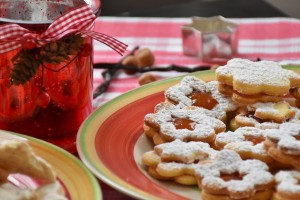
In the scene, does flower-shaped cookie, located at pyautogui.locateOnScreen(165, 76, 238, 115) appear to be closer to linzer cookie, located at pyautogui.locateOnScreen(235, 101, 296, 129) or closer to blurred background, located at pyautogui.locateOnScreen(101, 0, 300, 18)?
linzer cookie, located at pyautogui.locateOnScreen(235, 101, 296, 129)

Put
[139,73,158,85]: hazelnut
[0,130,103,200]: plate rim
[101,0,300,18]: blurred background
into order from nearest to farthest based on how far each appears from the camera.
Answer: [0,130,103,200]: plate rim → [139,73,158,85]: hazelnut → [101,0,300,18]: blurred background

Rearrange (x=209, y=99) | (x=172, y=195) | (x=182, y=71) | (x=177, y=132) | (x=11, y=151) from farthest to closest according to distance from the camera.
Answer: (x=182, y=71), (x=209, y=99), (x=177, y=132), (x=172, y=195), (x=11, y=151)

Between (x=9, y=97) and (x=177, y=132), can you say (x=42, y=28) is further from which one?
(x=177, y=132)

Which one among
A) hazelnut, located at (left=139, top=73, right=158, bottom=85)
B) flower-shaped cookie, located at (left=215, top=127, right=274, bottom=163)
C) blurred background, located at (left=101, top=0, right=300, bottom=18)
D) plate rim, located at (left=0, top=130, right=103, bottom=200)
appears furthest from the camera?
blurred background, located at (left=101, top=0, right=300, bottom=18)

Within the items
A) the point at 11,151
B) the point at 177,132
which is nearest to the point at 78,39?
the point at 177,132

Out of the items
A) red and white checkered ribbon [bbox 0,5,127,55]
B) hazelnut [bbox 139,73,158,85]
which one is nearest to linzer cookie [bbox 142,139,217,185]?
red and white checkered ribbon [bbox 0,5,127,55]

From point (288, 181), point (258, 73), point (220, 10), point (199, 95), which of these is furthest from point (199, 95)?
point (220, 10)

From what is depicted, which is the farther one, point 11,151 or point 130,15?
point 130,15
